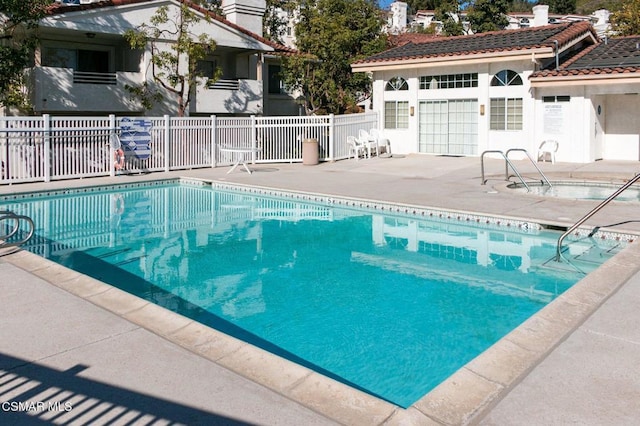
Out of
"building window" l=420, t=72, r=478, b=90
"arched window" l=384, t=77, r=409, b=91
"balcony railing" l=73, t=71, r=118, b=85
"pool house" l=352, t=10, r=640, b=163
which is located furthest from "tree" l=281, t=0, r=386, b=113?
"balcony railing" l=73, t=71, r=118, b=85

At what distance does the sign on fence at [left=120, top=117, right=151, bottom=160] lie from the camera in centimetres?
1828

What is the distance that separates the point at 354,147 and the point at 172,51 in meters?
8.63

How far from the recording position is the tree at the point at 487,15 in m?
45.1

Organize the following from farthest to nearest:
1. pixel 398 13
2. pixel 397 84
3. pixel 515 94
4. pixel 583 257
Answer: pixel 398 13 < pixel 397 84 < pixel 515 94 < pixel 583 257

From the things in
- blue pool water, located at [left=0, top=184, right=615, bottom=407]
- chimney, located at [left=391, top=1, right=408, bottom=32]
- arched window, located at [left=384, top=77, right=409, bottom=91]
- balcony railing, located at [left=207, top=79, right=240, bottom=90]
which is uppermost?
chimney, located at [left=391, top=1, right=408, bottom=32]

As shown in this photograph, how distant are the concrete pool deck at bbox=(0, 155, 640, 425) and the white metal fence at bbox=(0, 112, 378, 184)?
10688mm

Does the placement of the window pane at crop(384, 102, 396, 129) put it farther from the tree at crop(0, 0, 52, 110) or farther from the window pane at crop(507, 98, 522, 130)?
the tree at crop(0, 0, 52, 110)

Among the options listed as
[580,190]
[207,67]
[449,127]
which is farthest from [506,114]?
[207,67]

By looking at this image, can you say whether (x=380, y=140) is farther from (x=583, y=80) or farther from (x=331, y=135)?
(x=583, y=80)

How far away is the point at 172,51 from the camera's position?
82.5 ft

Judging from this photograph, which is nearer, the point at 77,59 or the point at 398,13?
the point at 77,59

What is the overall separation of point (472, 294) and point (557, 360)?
308cm

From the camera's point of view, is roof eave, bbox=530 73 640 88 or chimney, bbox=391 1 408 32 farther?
chimney, bbox=391 1 408 32

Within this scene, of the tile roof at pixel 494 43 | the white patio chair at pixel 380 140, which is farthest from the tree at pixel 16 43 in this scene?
the white patio chair at pixel 380 140
